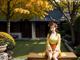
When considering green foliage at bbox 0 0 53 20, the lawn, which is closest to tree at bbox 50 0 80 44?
green foliage at bbox 0 0 53 20

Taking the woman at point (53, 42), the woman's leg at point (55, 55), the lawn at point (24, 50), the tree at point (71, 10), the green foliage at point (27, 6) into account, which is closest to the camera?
the woman's leg at point (55, 55)

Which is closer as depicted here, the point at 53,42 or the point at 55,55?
the point at 55,55

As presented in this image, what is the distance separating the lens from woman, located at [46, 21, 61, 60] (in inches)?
565

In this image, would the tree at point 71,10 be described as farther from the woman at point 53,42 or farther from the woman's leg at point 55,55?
the woman's leg at point 55,55

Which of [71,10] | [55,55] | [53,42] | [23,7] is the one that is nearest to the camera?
[55,55]

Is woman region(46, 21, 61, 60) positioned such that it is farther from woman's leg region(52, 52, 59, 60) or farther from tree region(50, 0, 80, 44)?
tree region(50, 0, 80, 44)

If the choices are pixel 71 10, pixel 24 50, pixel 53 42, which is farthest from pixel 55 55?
pixel 71 10

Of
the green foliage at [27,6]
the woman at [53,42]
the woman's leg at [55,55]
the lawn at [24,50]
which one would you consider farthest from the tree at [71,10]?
the woman's leg at [55,55]

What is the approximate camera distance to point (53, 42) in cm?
1452

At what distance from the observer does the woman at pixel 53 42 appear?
14.3 m

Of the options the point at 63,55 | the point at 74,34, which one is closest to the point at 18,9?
the point at 74,34

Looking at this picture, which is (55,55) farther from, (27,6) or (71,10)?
(27,6)

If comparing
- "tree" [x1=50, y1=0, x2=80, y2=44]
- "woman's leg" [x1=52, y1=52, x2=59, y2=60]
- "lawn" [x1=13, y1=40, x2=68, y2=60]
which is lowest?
"lawn" [x1=13, y1=40, x2=68, y2=60]

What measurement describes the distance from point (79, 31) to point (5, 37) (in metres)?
8.46
